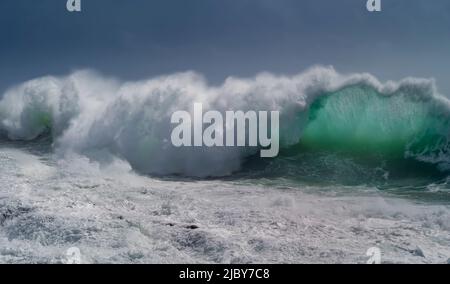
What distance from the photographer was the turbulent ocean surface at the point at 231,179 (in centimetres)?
475

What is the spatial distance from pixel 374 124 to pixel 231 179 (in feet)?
14.8

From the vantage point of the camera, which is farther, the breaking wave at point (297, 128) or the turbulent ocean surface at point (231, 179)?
the breaking wave at point (297, 128)

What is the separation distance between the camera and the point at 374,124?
36.9ft

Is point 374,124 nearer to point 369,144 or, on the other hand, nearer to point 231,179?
point 369,144

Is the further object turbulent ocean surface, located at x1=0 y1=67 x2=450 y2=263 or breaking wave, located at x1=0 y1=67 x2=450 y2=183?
breaking wave, located at x1=0 y1=67 x2=450 y2=183

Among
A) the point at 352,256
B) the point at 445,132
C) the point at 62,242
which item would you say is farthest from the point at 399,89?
the point at 62,242

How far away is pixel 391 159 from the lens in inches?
407

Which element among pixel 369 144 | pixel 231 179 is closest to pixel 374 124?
pixel 369 144

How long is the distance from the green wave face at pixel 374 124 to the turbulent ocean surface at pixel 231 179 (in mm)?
27

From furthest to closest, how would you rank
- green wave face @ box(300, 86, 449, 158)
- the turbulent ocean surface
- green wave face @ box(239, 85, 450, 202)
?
green wave face @ box(300, 86, 449, 158)
green wave face @ box(239, 85, 450, 202)
the turbulent ocean surface

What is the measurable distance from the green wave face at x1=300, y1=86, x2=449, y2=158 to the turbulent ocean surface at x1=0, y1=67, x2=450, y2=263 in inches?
1.1

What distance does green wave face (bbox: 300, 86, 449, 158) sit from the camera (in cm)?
1059

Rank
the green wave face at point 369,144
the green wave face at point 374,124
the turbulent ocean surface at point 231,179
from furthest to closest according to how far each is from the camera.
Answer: the green wave face at point 374,124 < the green wave face at point 369,144 < the turbulent ocean surface at point 231,179
